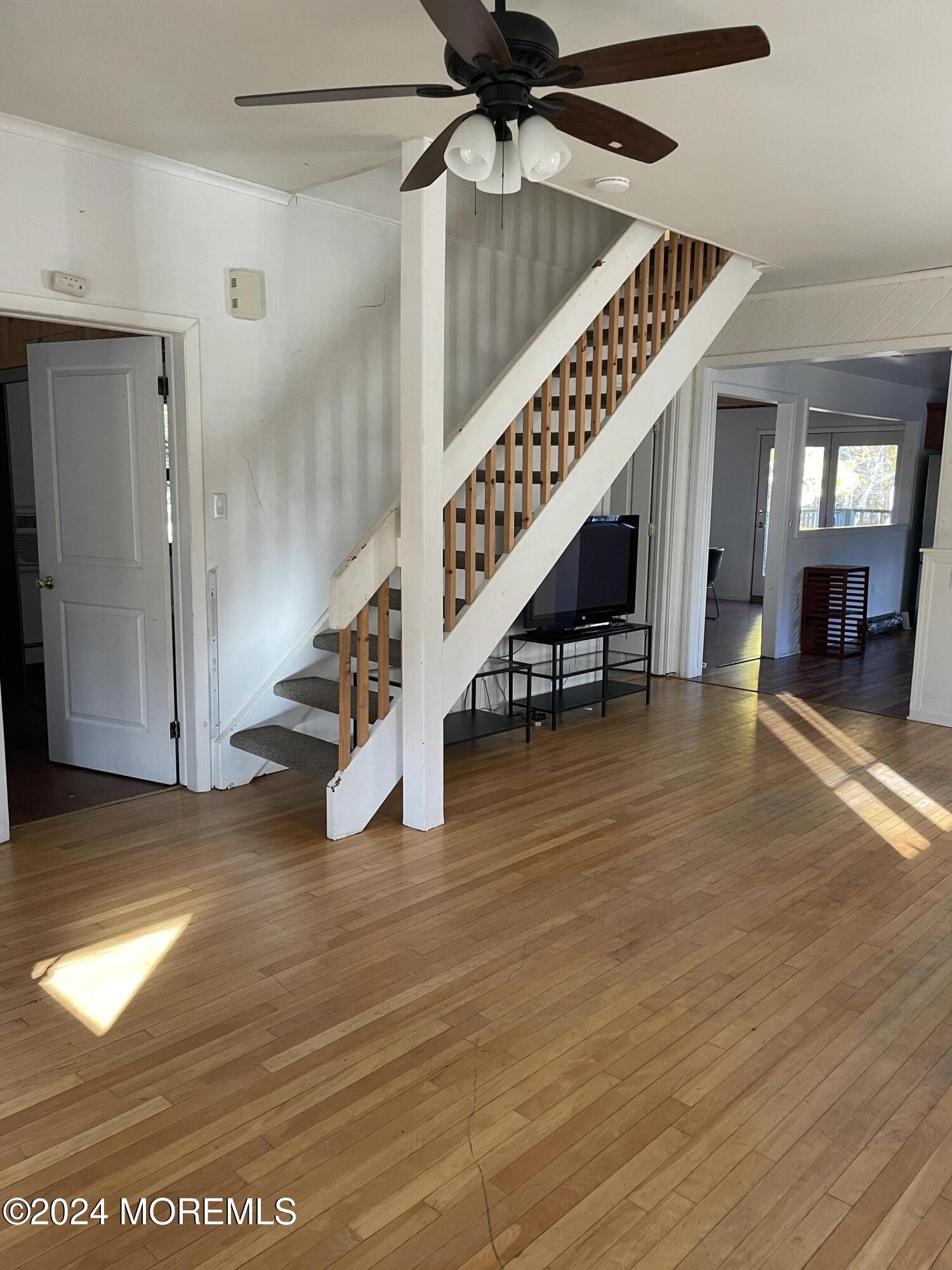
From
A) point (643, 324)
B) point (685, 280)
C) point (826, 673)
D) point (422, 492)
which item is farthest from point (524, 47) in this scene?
point (826, 673)

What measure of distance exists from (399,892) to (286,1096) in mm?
1149

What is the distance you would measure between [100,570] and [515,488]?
2.13 meters

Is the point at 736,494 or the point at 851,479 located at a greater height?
the point at 851,479

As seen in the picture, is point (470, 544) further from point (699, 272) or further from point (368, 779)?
point (699, 272)

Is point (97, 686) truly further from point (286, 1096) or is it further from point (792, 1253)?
point (792, 1253)

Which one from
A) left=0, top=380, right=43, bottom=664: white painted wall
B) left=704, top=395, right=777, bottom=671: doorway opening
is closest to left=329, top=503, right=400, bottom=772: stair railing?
left=0, top=380, right=43, bottom=664: white painted wall

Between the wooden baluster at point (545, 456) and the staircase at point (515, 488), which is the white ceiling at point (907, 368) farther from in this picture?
the wooden baluster at point (545, 456)

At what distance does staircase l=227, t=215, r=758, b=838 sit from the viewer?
3.91m

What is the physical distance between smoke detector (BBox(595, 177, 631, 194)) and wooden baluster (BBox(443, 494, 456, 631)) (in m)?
1.47

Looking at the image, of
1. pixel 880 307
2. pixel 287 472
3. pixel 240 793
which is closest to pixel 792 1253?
pixel 240 793

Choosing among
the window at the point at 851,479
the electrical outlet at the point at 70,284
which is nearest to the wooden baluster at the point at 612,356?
the electrical outlet at the point at 70,284

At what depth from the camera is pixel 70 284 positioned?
3650mm

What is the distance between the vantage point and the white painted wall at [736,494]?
11.9 metres

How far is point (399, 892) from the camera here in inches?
134
